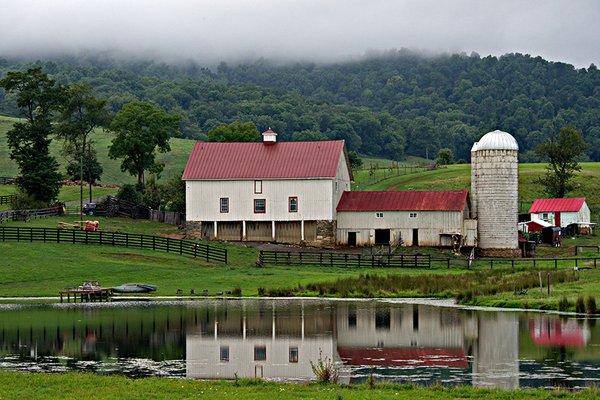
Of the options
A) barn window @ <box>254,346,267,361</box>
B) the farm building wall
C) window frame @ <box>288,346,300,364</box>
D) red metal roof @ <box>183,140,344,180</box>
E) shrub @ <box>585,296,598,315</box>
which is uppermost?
red metal roof @ <box>183,140,344,180</box>

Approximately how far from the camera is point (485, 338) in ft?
121

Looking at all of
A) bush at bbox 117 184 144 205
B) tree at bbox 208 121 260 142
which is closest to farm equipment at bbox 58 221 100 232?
bush at bbox 117 184 144 205

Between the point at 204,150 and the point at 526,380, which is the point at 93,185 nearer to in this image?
the point at 204,150

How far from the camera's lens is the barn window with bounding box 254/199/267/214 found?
3684 inches

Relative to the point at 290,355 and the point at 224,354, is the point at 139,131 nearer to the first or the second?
the point at 224,354

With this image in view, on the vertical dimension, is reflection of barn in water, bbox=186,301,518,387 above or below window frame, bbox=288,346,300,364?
above

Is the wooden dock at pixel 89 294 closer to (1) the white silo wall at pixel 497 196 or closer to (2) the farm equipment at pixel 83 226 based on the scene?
(2) the farm equipment at pixel 83 226

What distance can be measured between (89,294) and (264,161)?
133 ft

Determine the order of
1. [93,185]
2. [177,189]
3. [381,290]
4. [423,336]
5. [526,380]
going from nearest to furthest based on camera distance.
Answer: [526,380]
[423,336]
[381,290]
[177,189]
[93,185]

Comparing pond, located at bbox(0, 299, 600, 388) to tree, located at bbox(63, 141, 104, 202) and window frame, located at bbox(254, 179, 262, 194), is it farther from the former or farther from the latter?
tree, located at bbox(63, 141, 104, 202)

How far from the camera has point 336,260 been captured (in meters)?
80.3

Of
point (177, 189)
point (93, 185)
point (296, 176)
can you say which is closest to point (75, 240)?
point (296, 176)

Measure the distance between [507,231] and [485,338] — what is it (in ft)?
181

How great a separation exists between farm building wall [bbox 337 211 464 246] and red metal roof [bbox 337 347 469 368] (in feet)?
185
